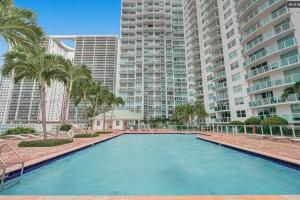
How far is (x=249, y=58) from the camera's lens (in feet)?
108

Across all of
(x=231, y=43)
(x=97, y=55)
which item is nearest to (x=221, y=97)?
(x=231, y=43)

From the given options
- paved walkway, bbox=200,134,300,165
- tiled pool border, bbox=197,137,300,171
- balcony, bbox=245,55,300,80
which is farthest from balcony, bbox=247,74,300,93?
tiled pool border, bbox=197,137,300,171

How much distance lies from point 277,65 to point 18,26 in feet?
105

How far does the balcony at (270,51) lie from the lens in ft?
82.7

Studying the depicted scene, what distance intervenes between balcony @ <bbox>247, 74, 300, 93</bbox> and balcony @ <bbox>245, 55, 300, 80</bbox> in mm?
1790

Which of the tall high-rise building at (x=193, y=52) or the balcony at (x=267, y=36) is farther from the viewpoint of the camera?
the tall high-rise building at (x=193, y=52)

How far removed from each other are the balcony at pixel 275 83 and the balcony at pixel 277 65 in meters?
1.79

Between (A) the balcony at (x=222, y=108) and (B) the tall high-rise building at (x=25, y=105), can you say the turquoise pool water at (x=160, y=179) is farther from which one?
(B) the tall high-rise building at (x=25, y=105)

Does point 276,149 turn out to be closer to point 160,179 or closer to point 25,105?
point 160,179

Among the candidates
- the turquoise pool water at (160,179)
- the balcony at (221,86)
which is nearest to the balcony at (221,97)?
the balcony at (221,86)

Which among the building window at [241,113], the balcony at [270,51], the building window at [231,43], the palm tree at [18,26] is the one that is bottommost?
the building window at [241,113]

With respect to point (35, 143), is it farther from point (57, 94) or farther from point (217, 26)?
point (57, 94)

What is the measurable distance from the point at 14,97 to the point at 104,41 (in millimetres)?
79825

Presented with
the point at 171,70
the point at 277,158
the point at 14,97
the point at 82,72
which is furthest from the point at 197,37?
the point at 14,97
